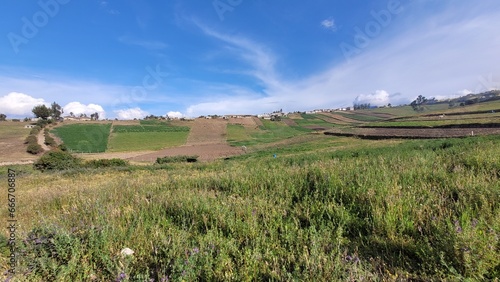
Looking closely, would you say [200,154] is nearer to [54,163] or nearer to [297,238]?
[54,163]

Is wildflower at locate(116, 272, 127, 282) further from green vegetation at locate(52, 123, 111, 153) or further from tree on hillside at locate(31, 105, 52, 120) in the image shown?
tree on hillside at locate(31, 105, 52, 120)

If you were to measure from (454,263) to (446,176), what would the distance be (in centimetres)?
308

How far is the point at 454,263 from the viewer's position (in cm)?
222

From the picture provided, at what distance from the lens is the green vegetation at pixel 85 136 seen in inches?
2677

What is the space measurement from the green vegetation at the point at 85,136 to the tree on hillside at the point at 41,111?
1129 inches

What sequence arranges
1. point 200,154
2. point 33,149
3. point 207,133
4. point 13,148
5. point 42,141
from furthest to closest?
point 207,133
point 42,141
point 13,148
point 33,149
point 200,154

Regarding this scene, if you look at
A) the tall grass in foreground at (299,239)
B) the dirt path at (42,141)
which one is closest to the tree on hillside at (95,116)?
the dirt path at (42,141)

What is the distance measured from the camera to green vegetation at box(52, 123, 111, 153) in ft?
Answer: 223

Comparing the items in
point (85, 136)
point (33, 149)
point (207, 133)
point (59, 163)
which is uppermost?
point (85, 136)

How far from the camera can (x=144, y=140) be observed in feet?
268

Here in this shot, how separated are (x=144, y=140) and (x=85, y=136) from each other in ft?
65.1

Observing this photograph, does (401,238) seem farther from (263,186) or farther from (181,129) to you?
(181,129)

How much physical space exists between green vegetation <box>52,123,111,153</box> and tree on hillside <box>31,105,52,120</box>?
28.7 metres

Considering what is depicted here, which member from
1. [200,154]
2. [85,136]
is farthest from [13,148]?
[200,154]
